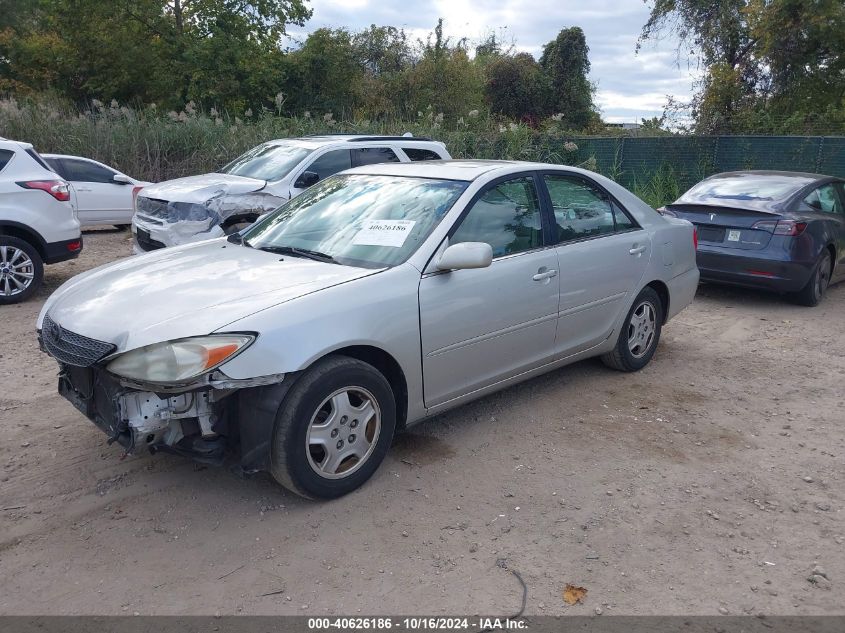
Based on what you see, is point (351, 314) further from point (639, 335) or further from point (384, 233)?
point (639, 335)

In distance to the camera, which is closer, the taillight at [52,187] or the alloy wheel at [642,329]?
the alloy wheel at [642,329]

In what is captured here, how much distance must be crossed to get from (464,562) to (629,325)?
3022mm

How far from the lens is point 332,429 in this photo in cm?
365

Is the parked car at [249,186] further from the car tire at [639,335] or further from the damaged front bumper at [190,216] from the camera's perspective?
the car tire at [639,335]

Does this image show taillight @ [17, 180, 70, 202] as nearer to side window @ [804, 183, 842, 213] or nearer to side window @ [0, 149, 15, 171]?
side window @ [0, 149, 15, 171]

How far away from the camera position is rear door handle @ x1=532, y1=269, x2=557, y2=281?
4.70 meters

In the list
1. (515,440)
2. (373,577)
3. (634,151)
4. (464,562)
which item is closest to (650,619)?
(464,562)

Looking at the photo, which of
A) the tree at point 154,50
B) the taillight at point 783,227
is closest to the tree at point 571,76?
the tree at point 154,50

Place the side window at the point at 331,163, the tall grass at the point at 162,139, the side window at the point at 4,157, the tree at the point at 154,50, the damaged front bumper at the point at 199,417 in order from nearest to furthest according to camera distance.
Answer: the damaged front bumper at the point at 199,417 < the side window at the point at 4,157 < the side window at the point at 331,163 < the tall grass at the point at 162,139 < the tree at the point at 154,50

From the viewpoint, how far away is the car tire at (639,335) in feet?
18.8

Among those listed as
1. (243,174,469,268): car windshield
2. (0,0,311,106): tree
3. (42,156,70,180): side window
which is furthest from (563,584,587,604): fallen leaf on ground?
(0,0,311,106): tree

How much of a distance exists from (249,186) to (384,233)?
493 centimetres

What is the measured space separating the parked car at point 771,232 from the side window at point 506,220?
4.36 m

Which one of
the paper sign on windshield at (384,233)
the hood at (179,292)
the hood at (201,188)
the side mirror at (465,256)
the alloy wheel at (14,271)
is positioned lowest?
the alloy wheel at (14,271)
